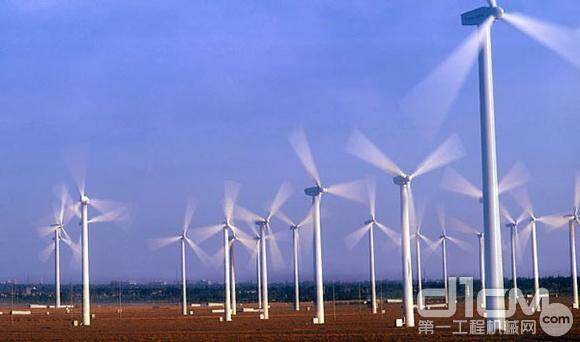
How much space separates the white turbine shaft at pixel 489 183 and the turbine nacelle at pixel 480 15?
32 cm

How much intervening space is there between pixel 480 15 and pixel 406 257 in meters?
28.2

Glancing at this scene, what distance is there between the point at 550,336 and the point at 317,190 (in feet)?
130

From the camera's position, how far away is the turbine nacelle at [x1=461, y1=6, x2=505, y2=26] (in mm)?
56250

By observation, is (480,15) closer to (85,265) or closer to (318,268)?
(318,268)

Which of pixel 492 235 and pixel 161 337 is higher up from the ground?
pixel 492 235

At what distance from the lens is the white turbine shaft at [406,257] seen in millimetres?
81375

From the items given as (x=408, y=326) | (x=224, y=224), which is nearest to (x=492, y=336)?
(x=408, y=326)

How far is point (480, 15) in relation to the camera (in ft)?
187

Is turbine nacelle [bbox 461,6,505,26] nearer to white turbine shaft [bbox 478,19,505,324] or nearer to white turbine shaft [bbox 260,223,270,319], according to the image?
white turbine shaft [bbox 478,19,505,324]

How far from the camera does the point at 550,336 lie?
6162 centimetres

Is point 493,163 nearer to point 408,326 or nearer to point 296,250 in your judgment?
point 408,326

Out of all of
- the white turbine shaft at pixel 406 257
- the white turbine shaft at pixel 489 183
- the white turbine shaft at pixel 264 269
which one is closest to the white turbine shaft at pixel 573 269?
the white turbine shaft at pixel 264 269

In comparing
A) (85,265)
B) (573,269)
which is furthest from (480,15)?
(573,269)

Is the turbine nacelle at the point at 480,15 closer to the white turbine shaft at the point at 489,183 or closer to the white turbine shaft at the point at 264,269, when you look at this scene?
the white turbine shaft at the point at 489,183
